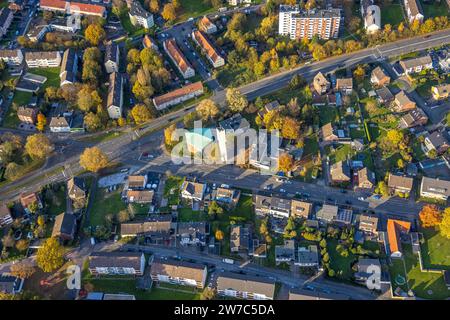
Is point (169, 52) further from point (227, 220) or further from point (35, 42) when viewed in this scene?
point (227, 220)

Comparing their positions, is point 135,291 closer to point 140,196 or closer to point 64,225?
point 64,225

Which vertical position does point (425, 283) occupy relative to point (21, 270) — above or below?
above

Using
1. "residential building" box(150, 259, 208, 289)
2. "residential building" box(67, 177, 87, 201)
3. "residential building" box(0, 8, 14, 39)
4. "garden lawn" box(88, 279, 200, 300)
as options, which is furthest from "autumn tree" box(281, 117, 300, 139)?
"residential building" box(0, 8, 14, 39)

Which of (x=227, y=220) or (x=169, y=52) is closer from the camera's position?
(x=227, y=220)

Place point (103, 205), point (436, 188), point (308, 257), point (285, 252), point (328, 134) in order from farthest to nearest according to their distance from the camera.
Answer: point (328, 134)
point (103, 205)
point (436, 188)
point (285, 252)
point (308, 257)

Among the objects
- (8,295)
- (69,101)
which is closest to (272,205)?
(8,295)

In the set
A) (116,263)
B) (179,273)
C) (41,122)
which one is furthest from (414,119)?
(41,122)
